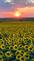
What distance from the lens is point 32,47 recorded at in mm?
1721

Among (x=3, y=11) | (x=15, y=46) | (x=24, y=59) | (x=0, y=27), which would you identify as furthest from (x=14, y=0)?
(x=24, y=59)

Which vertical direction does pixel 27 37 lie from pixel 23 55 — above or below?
above

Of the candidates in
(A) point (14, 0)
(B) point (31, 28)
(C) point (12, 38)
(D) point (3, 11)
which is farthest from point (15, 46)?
(A) point (14, 0)

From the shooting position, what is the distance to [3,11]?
69.5 inches

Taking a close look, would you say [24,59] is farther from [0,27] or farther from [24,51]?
[0,27]

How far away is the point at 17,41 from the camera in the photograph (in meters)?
1.74

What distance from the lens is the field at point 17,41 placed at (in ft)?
5.57

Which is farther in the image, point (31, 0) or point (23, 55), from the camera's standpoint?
point (31, 0)

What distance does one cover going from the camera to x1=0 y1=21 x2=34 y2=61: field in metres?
1.70

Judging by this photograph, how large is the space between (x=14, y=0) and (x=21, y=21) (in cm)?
26

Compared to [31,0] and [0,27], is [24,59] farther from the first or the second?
[31,0]

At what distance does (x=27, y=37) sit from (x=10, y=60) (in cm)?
30

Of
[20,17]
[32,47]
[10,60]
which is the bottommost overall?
[10,60]

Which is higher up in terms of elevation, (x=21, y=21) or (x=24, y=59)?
(x=21, y=21)
